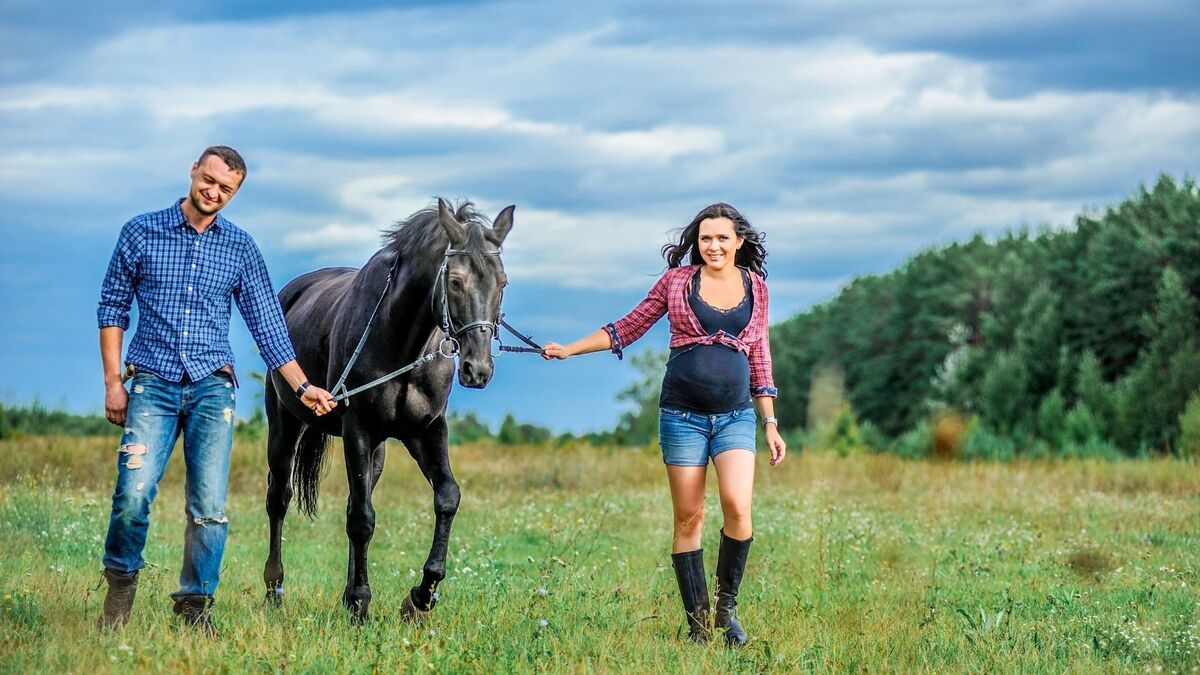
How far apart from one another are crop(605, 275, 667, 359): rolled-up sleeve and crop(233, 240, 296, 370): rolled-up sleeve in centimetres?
187

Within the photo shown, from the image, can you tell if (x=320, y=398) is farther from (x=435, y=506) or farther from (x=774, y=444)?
(x=774, y=444)

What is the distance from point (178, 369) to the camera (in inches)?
243

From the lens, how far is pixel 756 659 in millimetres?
6445

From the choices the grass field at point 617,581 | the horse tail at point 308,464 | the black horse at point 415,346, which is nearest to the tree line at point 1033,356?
the grass field at point 617,581

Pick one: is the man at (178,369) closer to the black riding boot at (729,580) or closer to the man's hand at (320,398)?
the man's hand at (320,398)

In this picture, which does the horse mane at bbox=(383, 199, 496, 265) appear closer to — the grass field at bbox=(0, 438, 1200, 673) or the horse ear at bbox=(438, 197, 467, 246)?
the horse ear at bbox=(438, 197, 467, 246)

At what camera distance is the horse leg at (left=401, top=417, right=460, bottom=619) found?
24.0 ft

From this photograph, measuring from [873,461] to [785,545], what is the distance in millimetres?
10333

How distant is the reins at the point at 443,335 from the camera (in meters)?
6.55

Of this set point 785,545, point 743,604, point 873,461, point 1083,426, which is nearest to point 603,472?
point 873,461

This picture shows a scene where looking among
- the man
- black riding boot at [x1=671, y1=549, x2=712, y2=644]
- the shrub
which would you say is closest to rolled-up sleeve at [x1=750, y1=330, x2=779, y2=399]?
black riding boot at [x1=671, y1=549, x2=712, y2=644]

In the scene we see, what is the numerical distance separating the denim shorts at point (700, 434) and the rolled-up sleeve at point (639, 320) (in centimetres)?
55

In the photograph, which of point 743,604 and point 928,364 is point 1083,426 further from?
point 743,604

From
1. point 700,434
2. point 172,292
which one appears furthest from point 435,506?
point 172,292
